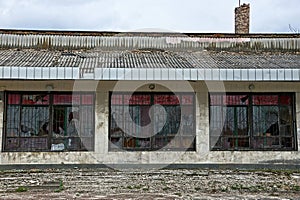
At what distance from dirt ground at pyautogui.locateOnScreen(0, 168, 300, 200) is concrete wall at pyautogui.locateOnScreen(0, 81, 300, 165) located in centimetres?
58

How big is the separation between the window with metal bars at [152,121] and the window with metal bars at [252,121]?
74cm

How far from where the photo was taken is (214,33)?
598 inches

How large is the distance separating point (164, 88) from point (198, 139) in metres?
1.80

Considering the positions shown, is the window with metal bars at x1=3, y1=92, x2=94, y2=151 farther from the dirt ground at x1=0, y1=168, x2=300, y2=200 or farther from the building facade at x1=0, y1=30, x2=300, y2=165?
the dirt ground at x1=0, y1=168, x2=300, y2=200

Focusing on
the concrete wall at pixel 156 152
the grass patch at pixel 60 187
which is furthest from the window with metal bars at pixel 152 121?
the grass patch at pixel 60 187

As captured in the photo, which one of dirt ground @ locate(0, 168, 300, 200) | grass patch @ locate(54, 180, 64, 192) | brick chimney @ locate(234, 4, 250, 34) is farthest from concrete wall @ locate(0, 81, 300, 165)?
brick chimney @ locate(234, 4, 250, 34)

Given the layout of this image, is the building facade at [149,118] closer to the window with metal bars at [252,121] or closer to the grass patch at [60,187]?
the window with metal bars at [252,121]

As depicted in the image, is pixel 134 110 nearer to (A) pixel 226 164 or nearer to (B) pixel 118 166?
(B) pixel 118 166

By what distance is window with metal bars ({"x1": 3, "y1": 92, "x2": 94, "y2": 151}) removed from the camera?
39.9ft

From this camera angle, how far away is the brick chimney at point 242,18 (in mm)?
16688

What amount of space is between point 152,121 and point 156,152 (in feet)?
3.04

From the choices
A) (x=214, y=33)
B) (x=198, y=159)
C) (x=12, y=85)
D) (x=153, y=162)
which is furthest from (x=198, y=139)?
(x=12, y=85)

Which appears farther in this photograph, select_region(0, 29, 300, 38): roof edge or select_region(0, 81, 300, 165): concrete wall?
select_region(0, 29, 300, 38): roof edge

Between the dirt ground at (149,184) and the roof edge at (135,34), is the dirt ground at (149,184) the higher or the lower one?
the lower one
